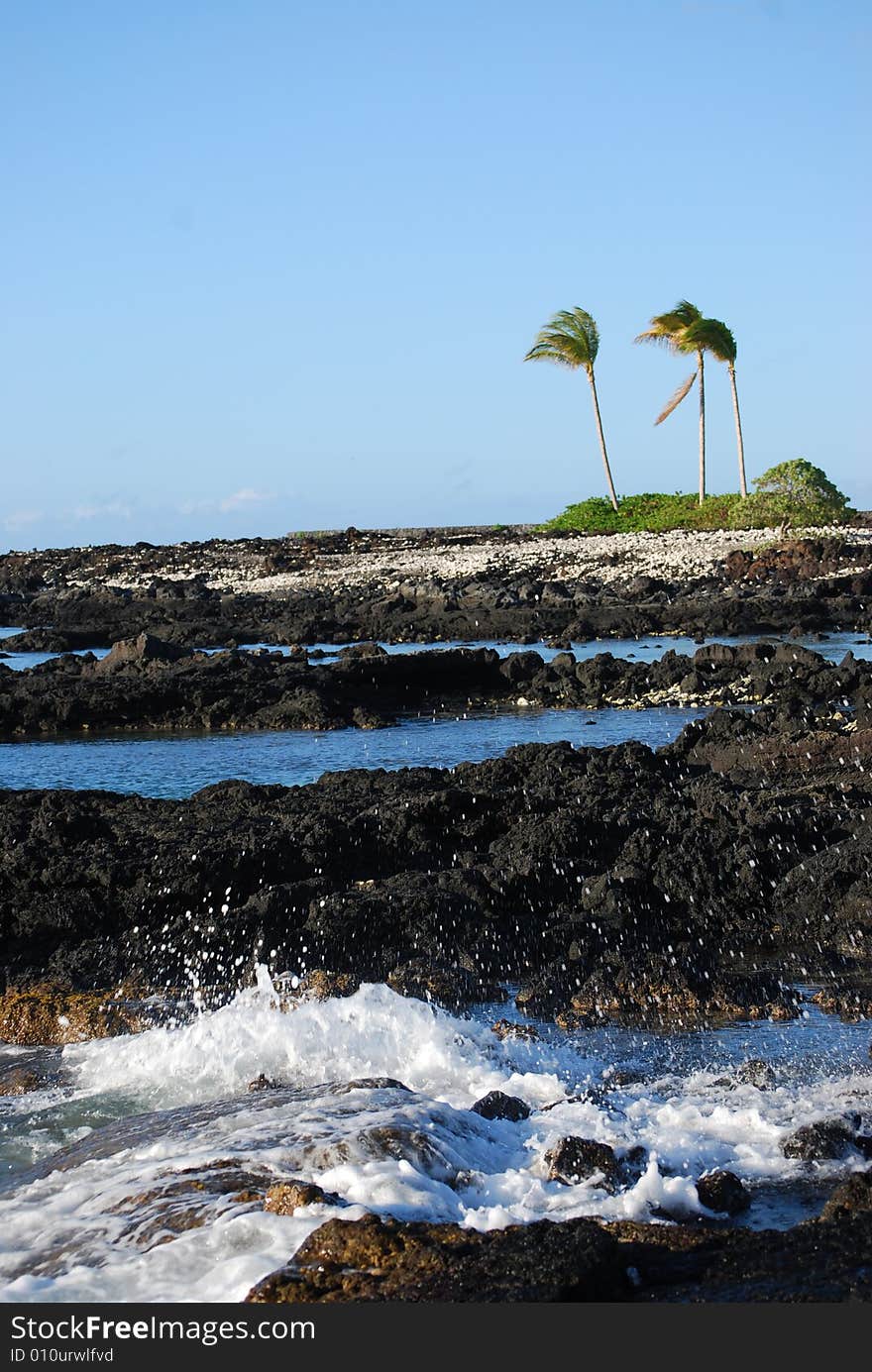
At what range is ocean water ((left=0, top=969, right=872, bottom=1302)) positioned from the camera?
4.91m

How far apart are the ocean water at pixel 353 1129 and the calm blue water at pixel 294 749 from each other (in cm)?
801

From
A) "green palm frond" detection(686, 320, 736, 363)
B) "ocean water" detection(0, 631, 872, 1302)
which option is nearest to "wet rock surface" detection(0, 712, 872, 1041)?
"ocean water" detection(0, 631, 872, 1302)

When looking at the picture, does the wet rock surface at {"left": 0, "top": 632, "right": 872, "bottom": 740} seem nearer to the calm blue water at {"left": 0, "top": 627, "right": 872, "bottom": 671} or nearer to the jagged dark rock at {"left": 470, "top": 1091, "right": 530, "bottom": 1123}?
the calm blue water at {"left": 0, "top": 627, "right": 872, "bottom": 671}

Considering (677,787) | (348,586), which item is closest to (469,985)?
(677,787)

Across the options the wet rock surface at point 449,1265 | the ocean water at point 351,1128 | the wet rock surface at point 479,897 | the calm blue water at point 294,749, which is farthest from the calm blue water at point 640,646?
the wet rock surface at point 449,1265

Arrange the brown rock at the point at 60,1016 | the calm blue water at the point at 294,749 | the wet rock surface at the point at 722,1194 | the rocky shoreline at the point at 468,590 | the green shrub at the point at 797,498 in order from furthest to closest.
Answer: the green shrub at the point at 797,498
the rocky shoreline at the point at 468,590
the calm blue water at the point at 294,749
the brown rock at the point at 60,1016
the wet rock surface at the point at 722,1194

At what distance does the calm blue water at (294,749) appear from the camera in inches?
655

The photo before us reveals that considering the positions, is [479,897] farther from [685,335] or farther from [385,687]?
[685,335]

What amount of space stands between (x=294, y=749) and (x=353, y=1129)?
13.2 metres

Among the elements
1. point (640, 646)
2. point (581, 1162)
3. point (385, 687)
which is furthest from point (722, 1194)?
point (640, 646)

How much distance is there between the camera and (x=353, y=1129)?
5637 mm

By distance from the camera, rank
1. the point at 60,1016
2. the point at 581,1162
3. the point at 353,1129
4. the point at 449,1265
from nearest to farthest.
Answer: the point at 449,1265
the point at 581,1162
the point at 353,1129
the point at 60,1016

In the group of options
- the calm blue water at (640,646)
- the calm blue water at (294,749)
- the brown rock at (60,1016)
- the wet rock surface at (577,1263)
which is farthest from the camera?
the calm blue water at (640,646)

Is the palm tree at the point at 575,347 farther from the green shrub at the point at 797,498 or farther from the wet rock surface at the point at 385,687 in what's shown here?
the wet rock surface at the point at 385,687
